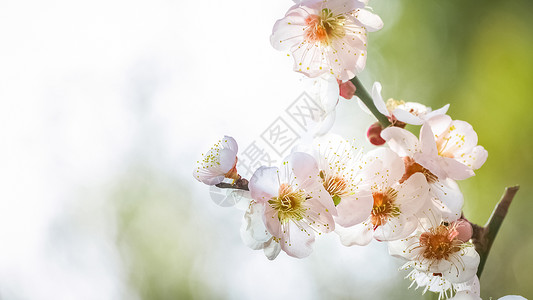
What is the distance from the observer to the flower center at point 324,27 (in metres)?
0.92

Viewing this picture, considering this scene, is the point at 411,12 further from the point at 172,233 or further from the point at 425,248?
the point at 425,248

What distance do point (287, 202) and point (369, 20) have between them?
346 mm

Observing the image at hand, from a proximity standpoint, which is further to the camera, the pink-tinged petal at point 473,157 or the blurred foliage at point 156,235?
the blurred foliage at point 156,235

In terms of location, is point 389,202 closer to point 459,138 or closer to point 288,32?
point 459,138

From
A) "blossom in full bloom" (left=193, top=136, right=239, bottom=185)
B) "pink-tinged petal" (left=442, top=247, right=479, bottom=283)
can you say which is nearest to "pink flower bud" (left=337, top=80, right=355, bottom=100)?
"blossom in full bloom" (left=193, top=136, right=239, bottom=185)

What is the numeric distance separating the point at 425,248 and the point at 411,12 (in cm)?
392

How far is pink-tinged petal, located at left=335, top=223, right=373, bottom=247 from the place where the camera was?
2.92 ft

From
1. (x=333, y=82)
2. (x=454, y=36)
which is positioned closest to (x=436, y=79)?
(x=454, y=36)

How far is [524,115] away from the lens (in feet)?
12.3

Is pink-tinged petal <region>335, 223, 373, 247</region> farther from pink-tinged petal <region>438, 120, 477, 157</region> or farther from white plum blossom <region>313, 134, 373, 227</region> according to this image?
pink-tinged petal <region>438, 120, 477, 157</region>

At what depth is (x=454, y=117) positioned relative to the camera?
393cm

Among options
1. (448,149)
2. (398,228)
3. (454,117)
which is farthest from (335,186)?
(454,117)

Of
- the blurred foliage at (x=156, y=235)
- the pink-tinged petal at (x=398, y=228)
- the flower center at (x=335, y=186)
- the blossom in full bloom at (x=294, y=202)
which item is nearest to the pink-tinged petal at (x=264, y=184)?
the blossom in full bloom at (x=294, y=202)

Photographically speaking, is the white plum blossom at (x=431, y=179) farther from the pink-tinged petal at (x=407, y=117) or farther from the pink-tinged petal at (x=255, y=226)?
the pink-tinged petal at (x=255, y=226)
